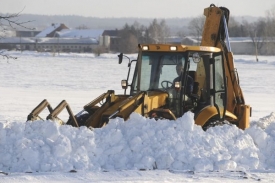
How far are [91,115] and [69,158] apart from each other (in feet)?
7.86

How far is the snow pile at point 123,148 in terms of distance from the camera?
9.37m

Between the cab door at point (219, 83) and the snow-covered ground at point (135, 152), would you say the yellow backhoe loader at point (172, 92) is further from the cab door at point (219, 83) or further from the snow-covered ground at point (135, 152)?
the snow-covered ground at point (135, 152)

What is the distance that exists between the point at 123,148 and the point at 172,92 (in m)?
2.15

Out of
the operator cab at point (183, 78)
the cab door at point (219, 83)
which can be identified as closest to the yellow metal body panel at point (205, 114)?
the operator cab at point (183, 78)

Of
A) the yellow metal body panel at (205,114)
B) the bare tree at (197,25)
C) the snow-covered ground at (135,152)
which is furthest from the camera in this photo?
the bare tree at (197,25)

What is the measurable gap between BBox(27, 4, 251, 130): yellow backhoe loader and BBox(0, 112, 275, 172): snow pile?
0.80 metres

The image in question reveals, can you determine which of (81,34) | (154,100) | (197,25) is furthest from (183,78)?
(81,34)

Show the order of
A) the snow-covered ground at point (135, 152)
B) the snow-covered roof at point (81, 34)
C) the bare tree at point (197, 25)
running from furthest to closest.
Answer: the snow-covered roof at point (81, 34) < the bare tree at point (197, 25) < the snow-covered ground at point (135, 152)

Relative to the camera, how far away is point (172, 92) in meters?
11.5

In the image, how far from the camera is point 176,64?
457 inches

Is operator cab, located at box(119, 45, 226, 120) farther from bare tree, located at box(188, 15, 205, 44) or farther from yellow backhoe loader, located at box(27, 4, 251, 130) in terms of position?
bare tree, located at box(188, 15, 205, 44)

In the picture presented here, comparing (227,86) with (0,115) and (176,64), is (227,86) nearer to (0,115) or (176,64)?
(176,64)

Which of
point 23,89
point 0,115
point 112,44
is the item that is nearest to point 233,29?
point 112,44

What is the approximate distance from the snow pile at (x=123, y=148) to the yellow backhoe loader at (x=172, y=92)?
80cm
